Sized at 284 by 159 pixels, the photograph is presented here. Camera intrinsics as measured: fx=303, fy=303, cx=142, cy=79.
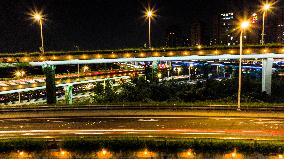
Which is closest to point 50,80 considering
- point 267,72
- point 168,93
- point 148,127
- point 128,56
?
point 128,56

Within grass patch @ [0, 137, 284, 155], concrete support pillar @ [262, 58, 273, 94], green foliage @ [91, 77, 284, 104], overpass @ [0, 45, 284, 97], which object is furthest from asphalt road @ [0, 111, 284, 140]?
concrete support pillar @ [262, 58, 273, 94]

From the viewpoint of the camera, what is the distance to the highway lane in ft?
86.2

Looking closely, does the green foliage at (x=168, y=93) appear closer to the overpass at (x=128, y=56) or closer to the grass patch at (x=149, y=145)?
the overpass at (x=128, y=56)

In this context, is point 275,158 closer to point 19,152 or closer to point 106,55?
point 19,152

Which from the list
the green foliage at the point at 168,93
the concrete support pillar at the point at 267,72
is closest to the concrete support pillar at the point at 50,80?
the green foliage at the point at 168,93

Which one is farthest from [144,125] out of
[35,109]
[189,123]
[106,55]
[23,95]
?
[23,95]

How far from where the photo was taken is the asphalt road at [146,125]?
26406 mm

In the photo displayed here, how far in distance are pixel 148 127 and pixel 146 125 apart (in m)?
0.80

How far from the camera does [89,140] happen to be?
23812mm

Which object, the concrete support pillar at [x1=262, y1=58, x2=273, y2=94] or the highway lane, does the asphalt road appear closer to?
the highway lane

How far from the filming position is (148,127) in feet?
94.2

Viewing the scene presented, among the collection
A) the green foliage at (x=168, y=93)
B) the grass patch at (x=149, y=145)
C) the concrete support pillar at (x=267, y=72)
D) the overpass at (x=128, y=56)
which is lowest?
the grass patch at (x=149, y=145)

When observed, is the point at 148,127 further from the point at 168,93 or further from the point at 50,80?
the point at 50,80

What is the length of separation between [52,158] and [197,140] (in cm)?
1086
